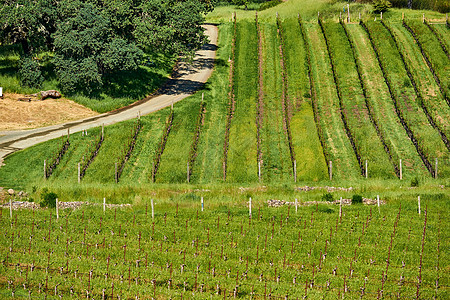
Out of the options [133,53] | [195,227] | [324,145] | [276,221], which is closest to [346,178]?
[324,145]

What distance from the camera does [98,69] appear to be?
73938 mm

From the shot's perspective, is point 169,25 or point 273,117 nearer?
point 273,117

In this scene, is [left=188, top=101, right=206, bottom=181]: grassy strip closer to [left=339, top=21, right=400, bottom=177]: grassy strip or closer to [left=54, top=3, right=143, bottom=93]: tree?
[left=54, top=3, right=143, bottom=93]: tree

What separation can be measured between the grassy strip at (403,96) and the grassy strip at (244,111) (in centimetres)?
1615

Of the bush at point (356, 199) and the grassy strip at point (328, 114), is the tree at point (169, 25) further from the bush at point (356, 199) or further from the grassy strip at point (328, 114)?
the bush at point (356, 199)

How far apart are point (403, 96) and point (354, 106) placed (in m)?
6.85

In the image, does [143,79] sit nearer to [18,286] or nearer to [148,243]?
[148,243]

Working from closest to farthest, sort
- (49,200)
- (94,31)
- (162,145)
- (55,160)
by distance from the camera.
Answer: (49,200)
(55,160)
(162,145)
(94,31)

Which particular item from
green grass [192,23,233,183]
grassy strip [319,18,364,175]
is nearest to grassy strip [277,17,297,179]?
grassy strip [319,18,364,175]

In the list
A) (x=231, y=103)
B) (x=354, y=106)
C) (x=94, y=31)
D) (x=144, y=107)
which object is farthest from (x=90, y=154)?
(x=354, y=106)

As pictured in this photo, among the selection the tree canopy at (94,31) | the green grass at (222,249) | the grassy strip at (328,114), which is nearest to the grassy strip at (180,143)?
the green grass at (222,249)

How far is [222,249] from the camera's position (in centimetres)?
3878

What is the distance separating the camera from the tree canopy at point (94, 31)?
235ft

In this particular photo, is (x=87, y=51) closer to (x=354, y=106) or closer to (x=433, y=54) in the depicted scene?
(x=354, y=106)
